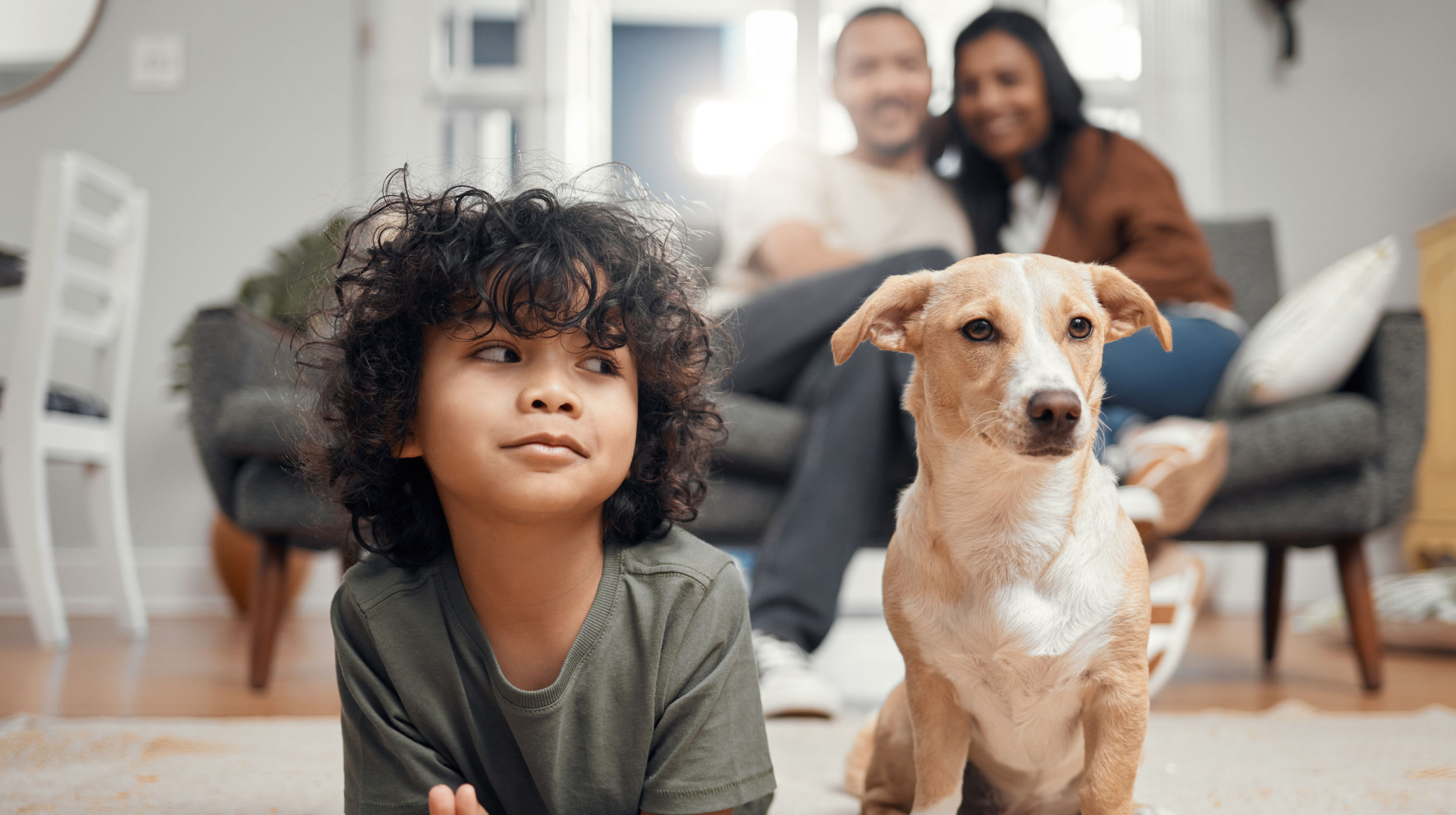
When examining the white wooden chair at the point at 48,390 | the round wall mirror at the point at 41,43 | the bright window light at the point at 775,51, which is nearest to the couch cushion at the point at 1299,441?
the bright window light at the point at 775,51

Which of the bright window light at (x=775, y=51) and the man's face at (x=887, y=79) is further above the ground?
the bright window light at (x=775, y=51)

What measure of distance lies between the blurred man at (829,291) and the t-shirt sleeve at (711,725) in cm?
34

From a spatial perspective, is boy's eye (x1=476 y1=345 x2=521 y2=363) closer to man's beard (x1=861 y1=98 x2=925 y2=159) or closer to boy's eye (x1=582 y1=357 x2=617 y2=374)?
boy's eye (x1=582 y1=357 x2=617 y2=374)

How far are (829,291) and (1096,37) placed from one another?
221 centimetres

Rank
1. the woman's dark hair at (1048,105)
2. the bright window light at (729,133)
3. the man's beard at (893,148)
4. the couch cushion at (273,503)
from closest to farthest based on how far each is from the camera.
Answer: the couch cushion at (273,503), the woman's dark hair at (1048,105), the man's beard at (893,148), the bright window light at (729,133)

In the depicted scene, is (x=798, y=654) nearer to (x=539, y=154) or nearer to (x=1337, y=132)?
(x=539, y=154)

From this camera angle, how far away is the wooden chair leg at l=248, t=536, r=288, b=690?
1662 millimetres

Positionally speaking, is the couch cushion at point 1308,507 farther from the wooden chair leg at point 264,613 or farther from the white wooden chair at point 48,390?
the white wooden chair at point 48,390

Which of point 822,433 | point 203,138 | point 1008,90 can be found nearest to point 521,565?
point 822,433

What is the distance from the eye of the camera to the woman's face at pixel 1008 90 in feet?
6.20

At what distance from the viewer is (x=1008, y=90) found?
1890mm

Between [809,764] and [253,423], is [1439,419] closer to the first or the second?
[809,764]

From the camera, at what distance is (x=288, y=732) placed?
1.29 meters

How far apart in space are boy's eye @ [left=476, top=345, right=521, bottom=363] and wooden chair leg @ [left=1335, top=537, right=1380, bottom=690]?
161cm
